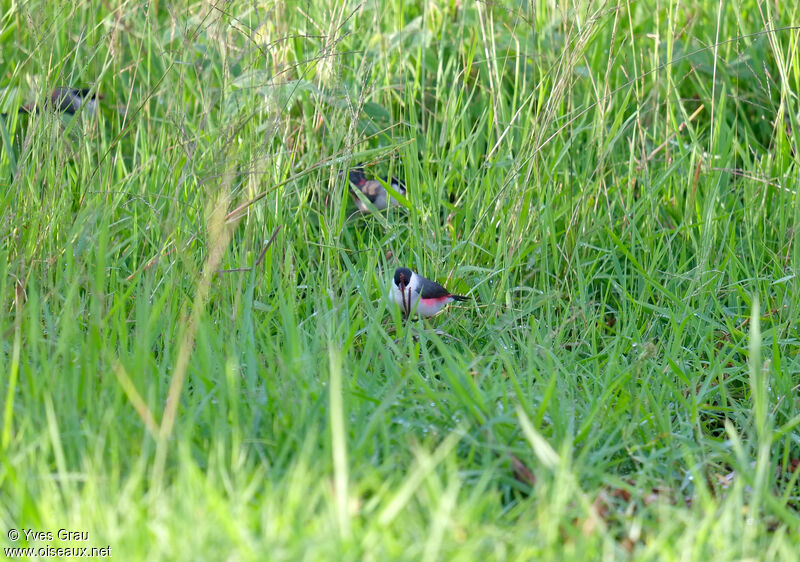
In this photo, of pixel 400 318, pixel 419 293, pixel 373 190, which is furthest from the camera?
pixel 373 190

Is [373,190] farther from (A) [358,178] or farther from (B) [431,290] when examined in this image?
(B) [431,290]

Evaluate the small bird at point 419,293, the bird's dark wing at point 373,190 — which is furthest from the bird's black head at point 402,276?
the bird's dark wing at point 373,190

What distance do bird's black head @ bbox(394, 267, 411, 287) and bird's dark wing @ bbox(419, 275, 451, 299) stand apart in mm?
51

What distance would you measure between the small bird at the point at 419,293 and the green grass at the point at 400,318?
6 cm

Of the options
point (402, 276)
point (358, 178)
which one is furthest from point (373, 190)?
point (402, 276)

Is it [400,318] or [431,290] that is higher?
[400,318]

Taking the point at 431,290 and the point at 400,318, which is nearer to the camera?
the point at 400,318

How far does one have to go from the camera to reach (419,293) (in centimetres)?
322

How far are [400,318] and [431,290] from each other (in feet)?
1.42

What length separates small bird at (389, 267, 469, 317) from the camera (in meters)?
3.17

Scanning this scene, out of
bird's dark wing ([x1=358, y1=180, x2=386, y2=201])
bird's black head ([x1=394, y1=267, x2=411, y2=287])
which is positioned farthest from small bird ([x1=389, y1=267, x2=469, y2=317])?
bird's dark wing ([x1=358, y1=180, x2=386, y2=201])

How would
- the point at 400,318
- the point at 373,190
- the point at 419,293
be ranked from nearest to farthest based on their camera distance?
the point at 400,318
the point at 419,293
the point at 373,190

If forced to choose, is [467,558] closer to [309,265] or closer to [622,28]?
[309,265]

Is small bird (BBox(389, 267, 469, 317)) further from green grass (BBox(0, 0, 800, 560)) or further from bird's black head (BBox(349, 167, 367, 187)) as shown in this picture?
bird's black head (BBox(349, 167, 367, 187))
